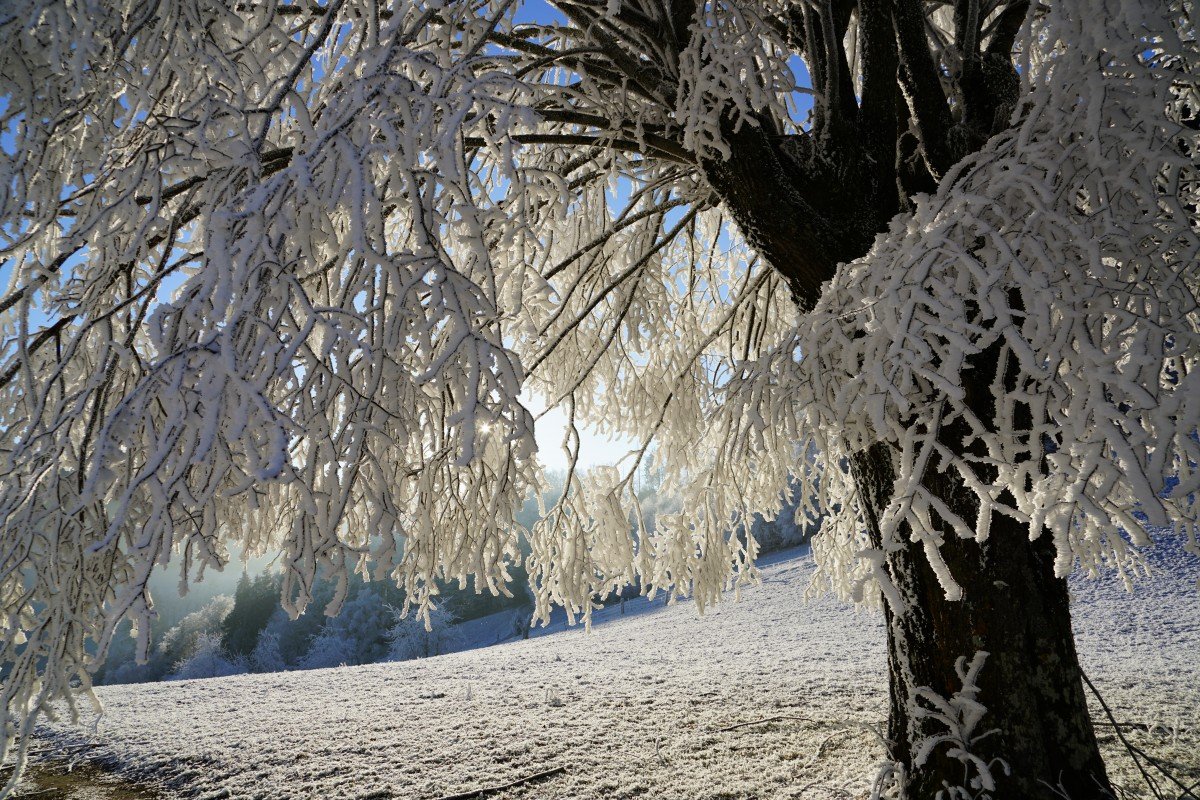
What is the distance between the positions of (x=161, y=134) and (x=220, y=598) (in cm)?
2916

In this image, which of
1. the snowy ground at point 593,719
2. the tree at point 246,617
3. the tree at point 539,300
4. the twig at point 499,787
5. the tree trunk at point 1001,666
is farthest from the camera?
the tree at point 246,617

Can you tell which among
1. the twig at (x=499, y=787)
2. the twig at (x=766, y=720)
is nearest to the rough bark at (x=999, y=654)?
the twig at (x=766, y=720)

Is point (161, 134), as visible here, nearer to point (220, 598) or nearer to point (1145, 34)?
point (1145, 34)

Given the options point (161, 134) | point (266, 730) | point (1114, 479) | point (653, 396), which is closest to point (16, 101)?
point (161, 134)

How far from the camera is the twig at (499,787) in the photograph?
351cm

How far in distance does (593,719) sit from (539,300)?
411 centimetres

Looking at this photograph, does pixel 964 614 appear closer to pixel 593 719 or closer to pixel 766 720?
pixel 766 720

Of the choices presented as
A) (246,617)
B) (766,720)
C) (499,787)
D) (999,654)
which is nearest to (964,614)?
(999,654)

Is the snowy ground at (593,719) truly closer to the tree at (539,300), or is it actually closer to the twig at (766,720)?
the twig at (766,720)

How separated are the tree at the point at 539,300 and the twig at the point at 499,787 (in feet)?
3.95

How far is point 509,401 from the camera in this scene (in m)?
1.35

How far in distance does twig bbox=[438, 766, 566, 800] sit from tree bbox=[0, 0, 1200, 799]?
1.20 metres

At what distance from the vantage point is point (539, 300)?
175 centimetres

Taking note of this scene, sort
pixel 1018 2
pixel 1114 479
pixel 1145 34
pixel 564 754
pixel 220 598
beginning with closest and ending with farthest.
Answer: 1. pixel 1114 479
2. pixel 1145 34
3. pixel 1018 2
4. pixel 564 754
5. pixel 220 598
